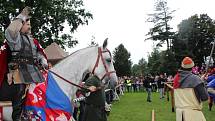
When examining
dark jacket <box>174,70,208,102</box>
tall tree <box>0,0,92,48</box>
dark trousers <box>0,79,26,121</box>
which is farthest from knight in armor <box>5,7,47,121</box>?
tall tree <box>0,0,92,48</box>

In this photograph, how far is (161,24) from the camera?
275 ft

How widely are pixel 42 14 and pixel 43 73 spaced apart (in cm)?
2952

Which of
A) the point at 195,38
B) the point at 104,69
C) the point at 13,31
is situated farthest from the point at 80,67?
the point at 195,38

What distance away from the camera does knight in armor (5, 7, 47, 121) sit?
259 inches

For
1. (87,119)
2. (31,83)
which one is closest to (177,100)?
(87,119)

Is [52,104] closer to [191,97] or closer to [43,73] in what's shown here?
[43,73]

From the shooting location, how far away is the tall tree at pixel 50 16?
33.7 metres

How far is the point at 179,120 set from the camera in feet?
32.9

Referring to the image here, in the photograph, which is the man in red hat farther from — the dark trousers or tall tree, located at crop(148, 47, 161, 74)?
tall tree, located at crop(148, 47, 161, 74)

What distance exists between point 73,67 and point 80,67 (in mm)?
162

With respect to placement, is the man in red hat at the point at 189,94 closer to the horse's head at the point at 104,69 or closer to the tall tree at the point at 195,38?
the horse's head at the point at 104,69

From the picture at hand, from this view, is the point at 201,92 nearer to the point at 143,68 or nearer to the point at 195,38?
the point at 195,38

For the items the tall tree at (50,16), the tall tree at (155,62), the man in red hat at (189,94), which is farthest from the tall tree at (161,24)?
the man in red hat at (189,94)

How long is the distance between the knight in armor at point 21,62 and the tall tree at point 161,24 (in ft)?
249
